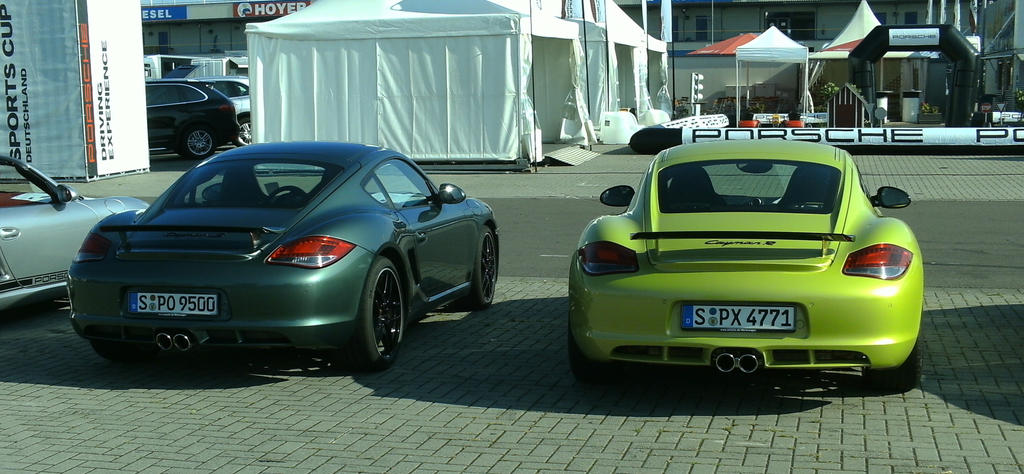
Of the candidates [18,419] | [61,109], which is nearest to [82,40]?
[61,109]

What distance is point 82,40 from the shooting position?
742 inches

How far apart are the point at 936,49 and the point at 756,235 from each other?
2346 centimetres

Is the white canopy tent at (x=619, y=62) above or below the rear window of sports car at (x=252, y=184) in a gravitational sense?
above

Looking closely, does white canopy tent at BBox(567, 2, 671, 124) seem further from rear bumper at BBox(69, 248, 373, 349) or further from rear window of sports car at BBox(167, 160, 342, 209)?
rear bumper at BBox(69, 248, 373, 349)

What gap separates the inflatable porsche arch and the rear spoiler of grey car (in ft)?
74.9

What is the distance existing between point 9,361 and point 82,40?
13174mm

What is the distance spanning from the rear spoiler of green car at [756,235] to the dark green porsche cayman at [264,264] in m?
1.62

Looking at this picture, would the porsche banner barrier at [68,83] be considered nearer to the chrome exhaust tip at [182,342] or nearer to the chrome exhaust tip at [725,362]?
the chrome exhaust tip at [182,342]

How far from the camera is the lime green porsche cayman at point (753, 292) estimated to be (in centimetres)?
518

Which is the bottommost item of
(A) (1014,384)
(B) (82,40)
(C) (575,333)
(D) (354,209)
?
(A) (1014,384)

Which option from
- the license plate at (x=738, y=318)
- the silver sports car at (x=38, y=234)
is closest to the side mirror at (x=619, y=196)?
the license plate at (x=738, y=318)

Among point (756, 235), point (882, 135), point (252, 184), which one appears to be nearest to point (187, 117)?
point (882, 135)

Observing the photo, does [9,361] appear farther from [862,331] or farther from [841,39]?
[841,39]

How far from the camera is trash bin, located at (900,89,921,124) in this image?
40.3m
